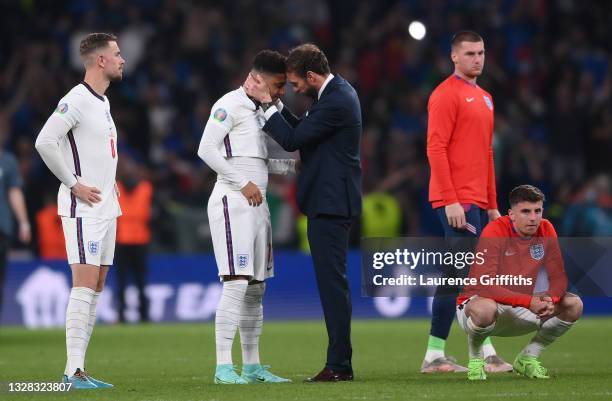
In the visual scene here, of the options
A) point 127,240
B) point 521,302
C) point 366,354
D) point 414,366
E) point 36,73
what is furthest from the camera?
point 36,73

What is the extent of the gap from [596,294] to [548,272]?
47cm

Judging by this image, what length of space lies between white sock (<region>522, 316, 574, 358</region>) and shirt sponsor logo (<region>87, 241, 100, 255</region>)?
308cm

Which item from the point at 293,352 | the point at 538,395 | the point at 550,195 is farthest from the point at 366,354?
the point at 550,195

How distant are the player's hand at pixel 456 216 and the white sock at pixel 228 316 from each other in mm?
1642

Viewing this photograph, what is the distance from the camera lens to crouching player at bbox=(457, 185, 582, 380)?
888 cm

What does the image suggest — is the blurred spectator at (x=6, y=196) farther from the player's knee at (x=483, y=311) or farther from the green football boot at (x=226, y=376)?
the player's knee at (x=483, y=311)

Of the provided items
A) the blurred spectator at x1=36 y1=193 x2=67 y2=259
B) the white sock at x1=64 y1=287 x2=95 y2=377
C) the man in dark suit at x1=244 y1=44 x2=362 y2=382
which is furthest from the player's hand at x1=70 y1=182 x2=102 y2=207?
the blurred spectator at x1=36 y1=193 x2=67 y2=259

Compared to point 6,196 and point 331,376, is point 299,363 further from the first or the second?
point 6,196

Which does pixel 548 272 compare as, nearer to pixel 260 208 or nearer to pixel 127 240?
pixel 260 208

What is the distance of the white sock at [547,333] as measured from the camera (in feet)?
30.1

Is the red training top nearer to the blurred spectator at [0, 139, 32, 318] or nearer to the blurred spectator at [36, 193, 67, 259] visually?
the blurred spectator at [0, 139, 32, 318]

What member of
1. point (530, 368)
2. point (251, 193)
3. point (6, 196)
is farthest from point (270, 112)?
point (6, 196)

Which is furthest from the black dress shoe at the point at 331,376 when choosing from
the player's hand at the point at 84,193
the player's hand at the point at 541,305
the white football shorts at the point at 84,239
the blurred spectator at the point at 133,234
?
the blurred spectator at the point at 133,234

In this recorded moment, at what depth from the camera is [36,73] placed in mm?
20859
